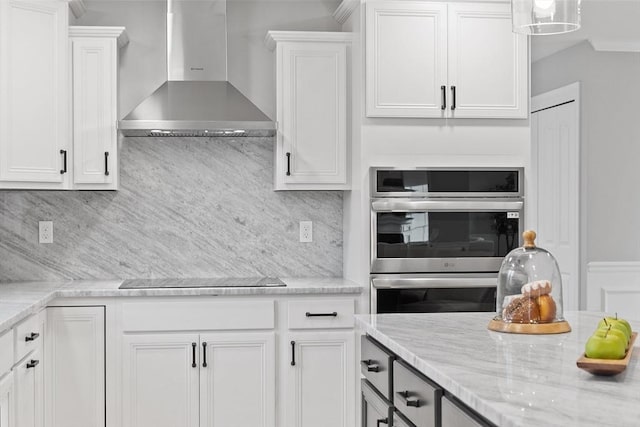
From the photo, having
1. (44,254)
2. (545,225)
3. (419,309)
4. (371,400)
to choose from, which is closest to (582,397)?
(371,400)

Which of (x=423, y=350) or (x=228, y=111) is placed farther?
(x=228, y=111)

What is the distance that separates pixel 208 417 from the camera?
13.8 feet

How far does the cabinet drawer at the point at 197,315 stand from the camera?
13.7 ft

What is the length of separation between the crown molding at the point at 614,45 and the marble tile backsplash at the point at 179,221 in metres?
2.23

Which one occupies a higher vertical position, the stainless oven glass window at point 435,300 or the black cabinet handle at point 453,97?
the black cabinet handle at point 453,97

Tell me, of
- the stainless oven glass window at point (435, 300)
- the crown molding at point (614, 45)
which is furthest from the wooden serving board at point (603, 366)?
the crown molding at point (614, 45)

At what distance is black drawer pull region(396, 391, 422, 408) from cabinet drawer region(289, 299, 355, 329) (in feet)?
6.11

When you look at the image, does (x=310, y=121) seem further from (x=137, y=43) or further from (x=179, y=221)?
(x=137, y=43)

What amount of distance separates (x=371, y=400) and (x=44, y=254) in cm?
262

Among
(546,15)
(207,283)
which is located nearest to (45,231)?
(207,283)

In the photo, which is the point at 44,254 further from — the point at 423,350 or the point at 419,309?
the point at 423,350

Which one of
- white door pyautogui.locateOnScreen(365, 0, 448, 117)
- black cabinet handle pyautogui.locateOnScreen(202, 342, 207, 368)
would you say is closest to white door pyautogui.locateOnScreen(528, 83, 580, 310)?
white door pyautogui.locateOnScreen(365, 0, 448, 117)

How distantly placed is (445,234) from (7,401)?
2.23m

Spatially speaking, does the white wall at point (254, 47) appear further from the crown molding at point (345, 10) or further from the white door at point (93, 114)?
the white door at point (93, 114)
